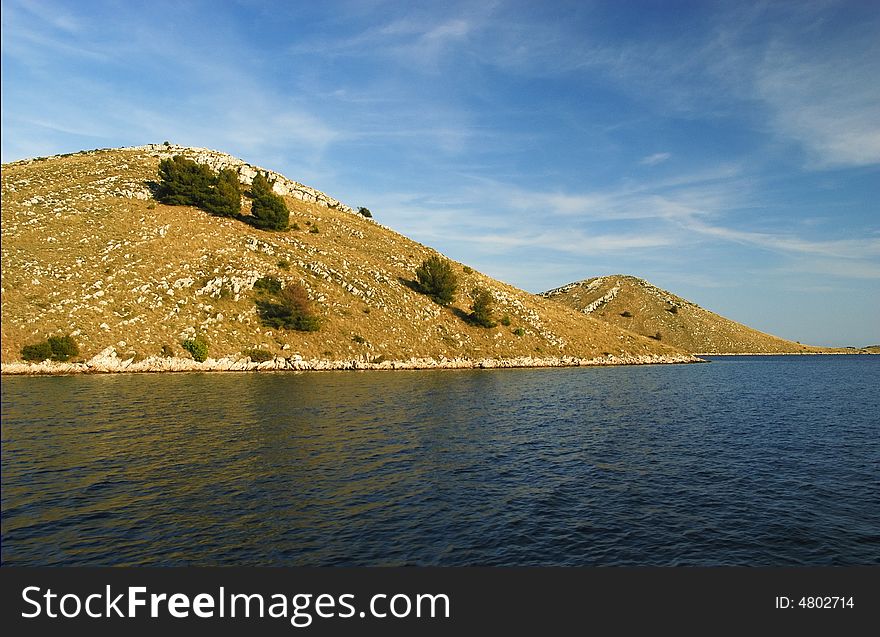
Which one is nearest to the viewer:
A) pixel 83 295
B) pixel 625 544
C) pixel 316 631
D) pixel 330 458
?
pixel 316 631

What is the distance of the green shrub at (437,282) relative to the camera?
4473 inches

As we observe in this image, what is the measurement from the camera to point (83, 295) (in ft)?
242

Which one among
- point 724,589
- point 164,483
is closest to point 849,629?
point 724,589

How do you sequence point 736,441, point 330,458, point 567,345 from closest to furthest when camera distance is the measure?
1. point 330,458
2. point 736,441
3. point 567,345

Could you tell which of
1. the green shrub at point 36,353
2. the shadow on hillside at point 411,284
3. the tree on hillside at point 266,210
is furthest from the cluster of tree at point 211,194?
the green shrub at point 36,353

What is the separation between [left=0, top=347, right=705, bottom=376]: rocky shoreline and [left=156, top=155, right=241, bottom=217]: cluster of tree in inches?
2029

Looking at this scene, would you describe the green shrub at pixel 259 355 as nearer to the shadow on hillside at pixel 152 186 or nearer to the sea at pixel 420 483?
the sea at pixel 420 483

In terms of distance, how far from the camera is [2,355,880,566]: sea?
17.5m

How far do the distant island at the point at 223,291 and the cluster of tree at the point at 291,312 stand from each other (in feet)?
0.89

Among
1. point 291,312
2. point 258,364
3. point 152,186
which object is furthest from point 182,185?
point 258,364

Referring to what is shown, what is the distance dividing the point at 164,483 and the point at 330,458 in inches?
356

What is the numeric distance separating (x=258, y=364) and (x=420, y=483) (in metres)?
61.1

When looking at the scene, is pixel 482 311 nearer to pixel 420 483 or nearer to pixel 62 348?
pixel 62 348

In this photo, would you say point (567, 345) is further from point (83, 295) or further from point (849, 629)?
point (849, 629)
